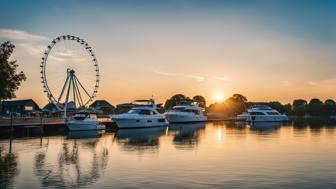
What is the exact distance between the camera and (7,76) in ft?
164

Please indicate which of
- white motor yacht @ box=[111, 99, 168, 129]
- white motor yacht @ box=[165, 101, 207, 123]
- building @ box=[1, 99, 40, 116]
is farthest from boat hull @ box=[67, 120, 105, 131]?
building @ box=[1, 99, 40, 116]

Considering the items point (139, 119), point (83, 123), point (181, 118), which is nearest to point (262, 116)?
point (181, 118)

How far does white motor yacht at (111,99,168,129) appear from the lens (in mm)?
72875

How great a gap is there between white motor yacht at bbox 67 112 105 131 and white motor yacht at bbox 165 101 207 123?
1302 inches

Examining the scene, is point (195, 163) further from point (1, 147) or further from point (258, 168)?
point (1, 147)

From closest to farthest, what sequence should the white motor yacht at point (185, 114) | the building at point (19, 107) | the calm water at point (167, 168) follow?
the calm water at point (167, 168)
the white motor yacht at point (185, 114)
the building at point (19, 107)

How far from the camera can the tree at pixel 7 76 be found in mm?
49750

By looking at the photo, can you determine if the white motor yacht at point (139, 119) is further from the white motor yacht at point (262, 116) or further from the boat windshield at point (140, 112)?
the white motor yacht at point (262, 116)

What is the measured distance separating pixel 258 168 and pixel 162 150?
13.0m

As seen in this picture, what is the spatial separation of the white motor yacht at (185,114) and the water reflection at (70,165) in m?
58.1

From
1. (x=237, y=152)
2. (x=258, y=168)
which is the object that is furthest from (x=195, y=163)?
(x=237, y=152)

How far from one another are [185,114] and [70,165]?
71791mm

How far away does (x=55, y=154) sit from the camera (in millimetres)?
35250

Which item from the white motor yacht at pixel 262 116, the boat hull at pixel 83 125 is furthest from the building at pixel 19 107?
the white motor yacht at pixel 262 116
